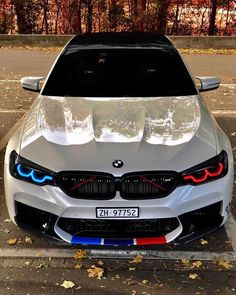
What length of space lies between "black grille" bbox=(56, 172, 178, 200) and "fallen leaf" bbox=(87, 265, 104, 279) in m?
0.57

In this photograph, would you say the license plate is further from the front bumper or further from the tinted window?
the tinted window

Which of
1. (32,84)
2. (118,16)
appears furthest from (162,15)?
(32,84)

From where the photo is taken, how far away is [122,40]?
544 centimetres

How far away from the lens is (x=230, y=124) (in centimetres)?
718

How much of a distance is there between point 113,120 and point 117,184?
81cm

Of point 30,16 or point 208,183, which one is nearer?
point 208,183

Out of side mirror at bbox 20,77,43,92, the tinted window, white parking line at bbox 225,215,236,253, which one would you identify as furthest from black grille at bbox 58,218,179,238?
side mirror at bbox 20,77,43,92

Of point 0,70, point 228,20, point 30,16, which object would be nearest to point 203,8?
point 228,20

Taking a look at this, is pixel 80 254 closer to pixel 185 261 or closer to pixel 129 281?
pixel 129 281

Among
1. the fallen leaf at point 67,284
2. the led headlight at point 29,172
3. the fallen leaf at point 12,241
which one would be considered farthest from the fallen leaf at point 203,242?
the fallen leaf at point 12,241

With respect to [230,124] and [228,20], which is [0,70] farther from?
[228,20]

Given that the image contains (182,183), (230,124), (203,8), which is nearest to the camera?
(182,183)

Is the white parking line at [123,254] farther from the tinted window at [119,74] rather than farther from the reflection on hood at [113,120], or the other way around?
the tinted window at [119,74]

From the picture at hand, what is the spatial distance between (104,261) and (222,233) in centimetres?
108
